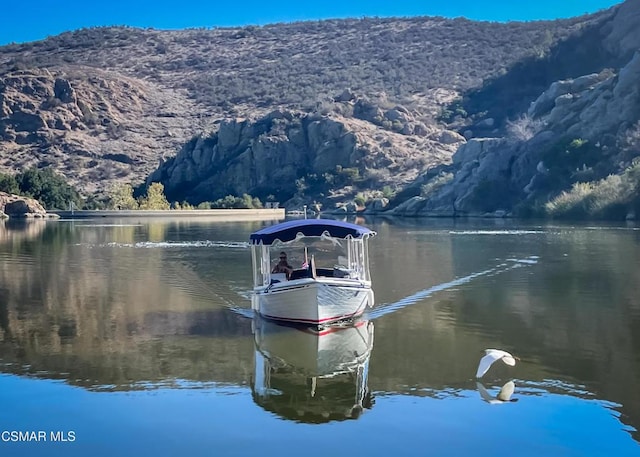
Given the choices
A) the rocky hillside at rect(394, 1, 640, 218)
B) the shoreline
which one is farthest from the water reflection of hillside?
the shoreline

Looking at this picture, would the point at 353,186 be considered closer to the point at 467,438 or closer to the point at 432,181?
the point at 432,181

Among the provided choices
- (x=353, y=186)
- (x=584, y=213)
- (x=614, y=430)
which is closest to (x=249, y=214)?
(x=353, y=186)

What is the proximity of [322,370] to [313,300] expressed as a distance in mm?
3565

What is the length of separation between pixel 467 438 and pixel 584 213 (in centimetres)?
7207

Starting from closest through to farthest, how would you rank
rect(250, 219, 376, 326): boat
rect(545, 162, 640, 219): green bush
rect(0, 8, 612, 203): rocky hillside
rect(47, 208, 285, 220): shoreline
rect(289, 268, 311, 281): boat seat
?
rect(250, 219, 376, 326): boat
rect(289, 268, 311, 281): boat seat
rect(545, 162, 640, 219): green bush
rect(47, 208, 285, 220): shoreline
rect(0, 8, 612, 203): rocky hillside

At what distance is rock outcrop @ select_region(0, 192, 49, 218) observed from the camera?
102938mm

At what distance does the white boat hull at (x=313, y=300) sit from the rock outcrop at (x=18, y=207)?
298 ft

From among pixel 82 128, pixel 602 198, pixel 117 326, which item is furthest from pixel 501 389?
pixel 82 128

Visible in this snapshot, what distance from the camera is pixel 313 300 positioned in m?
19.0

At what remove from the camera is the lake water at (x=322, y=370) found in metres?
11.5

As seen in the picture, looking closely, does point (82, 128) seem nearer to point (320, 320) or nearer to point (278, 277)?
point (278, 277)

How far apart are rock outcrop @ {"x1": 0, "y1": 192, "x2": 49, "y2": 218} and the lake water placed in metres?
77.3

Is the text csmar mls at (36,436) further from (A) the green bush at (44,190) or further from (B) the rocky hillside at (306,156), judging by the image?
(B) the rocky hillside at (306,156)

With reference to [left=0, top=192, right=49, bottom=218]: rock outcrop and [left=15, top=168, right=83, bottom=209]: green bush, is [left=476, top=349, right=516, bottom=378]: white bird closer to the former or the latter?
[left=0, top=192, right=49, bottom=218]: rock outcrop
